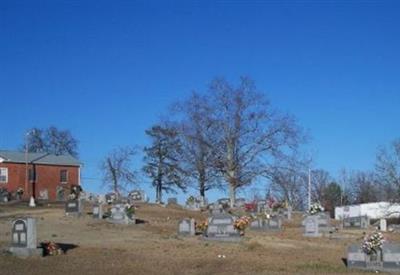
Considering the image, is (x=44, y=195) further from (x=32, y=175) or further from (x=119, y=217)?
(x=119, y=217)

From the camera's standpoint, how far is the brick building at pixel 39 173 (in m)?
69.2

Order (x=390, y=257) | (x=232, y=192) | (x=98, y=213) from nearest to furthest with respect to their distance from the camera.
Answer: (x=390, y=257), (x=98, y=213), (x=232, y=192)

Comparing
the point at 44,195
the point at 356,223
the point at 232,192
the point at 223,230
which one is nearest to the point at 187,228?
the point at 223,230

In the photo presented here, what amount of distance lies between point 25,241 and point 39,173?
2053 inches

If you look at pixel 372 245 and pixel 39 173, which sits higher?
pixel 39 173

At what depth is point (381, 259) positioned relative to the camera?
19672mm

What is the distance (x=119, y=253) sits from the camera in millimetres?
22234

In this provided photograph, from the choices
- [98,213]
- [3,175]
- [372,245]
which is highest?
[3,175]

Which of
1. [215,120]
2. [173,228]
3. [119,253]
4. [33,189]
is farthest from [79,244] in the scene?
[33,189]

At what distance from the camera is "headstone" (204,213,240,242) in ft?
91.6

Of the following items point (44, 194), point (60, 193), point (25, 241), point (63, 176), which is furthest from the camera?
point (63, 176)

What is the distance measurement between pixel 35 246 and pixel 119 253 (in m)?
2.84

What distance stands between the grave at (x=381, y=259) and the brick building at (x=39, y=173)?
49549mm

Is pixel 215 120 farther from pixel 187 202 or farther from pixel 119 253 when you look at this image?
pixel 119 253
